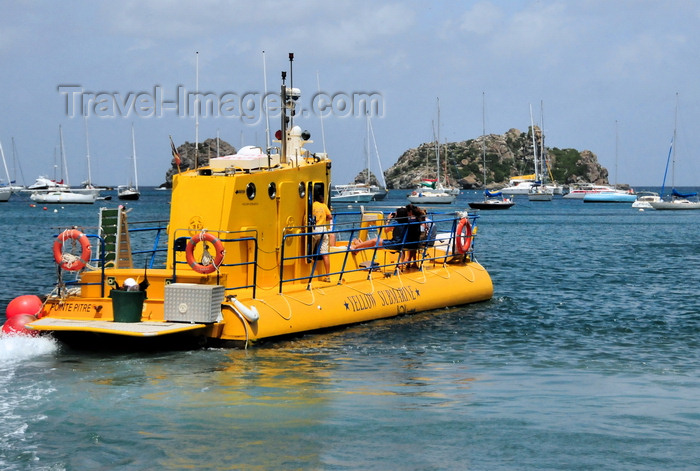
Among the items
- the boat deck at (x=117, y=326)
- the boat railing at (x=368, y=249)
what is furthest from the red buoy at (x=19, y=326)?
the boat railing at (x=368, y=249)

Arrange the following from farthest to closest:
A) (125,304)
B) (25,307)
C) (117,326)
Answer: (25,307) → (125,304) → (117,326)

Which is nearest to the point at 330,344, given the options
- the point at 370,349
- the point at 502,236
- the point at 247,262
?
the point at 370,349

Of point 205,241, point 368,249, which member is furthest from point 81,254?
point 368,249

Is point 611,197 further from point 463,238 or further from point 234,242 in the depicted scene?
point 234,242

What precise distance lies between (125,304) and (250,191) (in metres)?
3.12

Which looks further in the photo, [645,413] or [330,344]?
[330,344]

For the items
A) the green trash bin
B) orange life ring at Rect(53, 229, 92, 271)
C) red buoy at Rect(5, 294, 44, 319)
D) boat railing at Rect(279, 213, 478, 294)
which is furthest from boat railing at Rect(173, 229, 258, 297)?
red buoy at Rect(5, 294, 44, 319)

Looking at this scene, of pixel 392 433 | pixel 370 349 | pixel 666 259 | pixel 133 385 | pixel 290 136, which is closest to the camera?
pixel 392 433

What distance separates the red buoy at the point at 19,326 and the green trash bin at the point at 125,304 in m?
1.44

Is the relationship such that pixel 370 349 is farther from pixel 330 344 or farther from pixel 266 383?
pixel 266 383

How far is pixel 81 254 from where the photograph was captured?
1550 cm

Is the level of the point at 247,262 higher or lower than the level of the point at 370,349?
higher

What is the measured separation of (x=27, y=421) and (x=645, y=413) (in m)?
7.41

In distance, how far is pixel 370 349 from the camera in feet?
52.6
